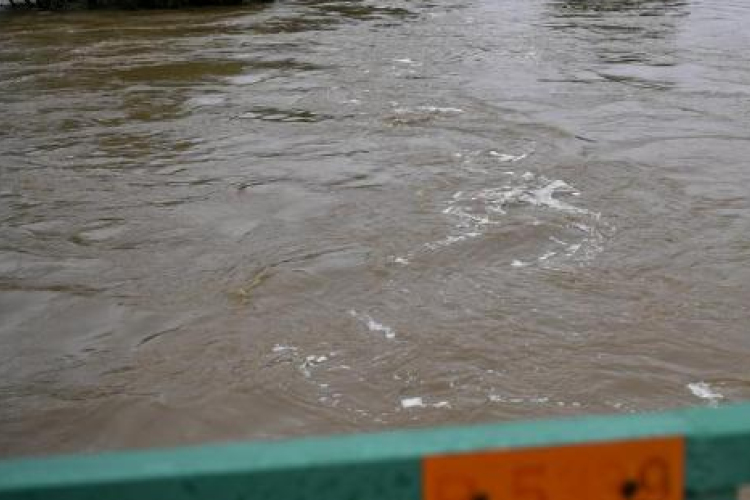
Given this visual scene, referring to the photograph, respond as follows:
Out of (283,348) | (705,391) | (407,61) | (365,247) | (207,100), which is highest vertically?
(407,61)

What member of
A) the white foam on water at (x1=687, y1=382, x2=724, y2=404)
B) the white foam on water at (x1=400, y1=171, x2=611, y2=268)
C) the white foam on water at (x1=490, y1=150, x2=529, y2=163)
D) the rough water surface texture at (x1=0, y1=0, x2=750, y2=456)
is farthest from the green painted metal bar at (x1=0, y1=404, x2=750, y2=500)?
the white foam on water at (x1=490, y1=150, x2=529, y2=163)

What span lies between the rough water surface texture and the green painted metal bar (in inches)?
95.1

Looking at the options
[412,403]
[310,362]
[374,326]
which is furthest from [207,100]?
[412,403]

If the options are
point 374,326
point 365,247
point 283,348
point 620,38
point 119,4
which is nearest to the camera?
point 283,348

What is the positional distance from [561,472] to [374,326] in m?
3.30

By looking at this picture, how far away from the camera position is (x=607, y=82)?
35.9 ft

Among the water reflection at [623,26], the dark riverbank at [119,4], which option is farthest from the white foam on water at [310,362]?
the dark riverbank at [119,4]

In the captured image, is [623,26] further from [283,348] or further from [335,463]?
[335,463]

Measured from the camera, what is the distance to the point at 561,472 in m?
1.26

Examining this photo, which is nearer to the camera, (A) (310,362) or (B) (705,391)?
(B) (705,391)

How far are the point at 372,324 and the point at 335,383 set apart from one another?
0.65 metres

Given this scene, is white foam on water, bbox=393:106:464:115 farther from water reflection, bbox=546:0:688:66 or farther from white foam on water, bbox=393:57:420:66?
water reflection, bbox=546:0:688:66

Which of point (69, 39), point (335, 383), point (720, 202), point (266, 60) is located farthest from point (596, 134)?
point (69, 39)

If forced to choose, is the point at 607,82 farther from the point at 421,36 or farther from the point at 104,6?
the point at 104,6
